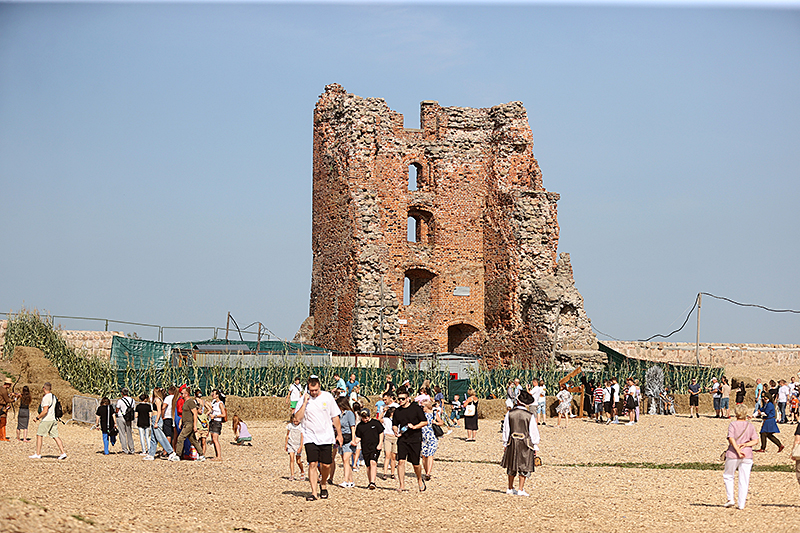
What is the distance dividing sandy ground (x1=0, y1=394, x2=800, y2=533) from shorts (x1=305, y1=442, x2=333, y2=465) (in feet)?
1.68

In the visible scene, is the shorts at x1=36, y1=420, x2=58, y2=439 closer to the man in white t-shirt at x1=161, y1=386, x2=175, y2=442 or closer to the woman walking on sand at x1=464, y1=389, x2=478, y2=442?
the man in white t-shirt at x1=161, y1=386, x2=175, y2=442

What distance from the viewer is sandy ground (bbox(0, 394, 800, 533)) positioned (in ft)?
29.3

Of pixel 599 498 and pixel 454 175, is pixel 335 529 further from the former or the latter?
pixel 454 175

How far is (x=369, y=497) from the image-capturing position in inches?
436

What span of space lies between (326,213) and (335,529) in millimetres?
23563

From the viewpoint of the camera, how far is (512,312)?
30.9 metres

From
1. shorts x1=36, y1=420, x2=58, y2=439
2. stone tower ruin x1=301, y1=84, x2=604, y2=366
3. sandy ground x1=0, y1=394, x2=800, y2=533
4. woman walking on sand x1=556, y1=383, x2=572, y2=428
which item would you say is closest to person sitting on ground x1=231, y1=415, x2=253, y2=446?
sandy ground x1=0, y1=394, x2=800, y2=533

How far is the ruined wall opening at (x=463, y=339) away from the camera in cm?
3234

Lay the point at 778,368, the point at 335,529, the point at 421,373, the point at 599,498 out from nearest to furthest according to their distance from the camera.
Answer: the point at 335,529
the point at 599,498
the point at 421,373
the point at 778,368

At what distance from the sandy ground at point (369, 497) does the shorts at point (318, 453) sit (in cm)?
51

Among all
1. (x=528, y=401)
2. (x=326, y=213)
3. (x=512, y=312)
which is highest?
(x=326, y=213)

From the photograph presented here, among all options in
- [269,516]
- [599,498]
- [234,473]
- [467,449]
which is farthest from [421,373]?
[269,516]

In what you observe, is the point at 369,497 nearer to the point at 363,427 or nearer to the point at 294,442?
the point at 363,427

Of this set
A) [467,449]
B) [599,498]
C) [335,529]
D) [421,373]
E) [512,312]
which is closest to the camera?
[335,529]
